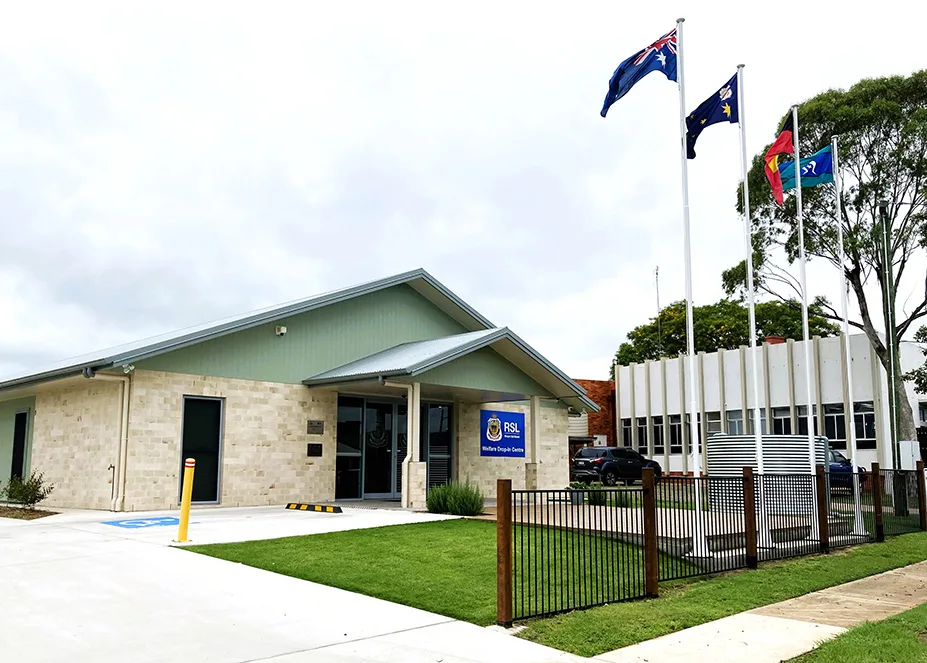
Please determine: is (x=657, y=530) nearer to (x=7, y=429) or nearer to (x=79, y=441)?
(x=79, y=441)

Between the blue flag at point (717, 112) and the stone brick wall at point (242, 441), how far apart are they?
10.5m

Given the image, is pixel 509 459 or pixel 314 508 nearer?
pixel 314 508

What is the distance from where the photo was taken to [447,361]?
59.6 feet

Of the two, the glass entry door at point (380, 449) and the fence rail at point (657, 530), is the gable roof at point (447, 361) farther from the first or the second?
the fence rail at point (657, 530)

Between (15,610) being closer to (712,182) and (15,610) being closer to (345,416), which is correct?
(345,416)

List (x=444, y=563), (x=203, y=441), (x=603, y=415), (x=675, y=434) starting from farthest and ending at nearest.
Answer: (x=603, y=415) → (x=675, y=434) → (x=203, y=441) → (x=444, y=563)

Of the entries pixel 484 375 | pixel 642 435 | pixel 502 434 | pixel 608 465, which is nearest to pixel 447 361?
pixel 484 375

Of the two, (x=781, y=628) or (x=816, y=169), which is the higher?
(x=816, y=169)

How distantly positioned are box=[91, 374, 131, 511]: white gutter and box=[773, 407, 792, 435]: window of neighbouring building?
91.2ft

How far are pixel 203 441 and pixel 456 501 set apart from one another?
603 cm

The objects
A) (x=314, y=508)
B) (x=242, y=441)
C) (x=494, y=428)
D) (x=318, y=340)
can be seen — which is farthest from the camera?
(x=494, y=428)

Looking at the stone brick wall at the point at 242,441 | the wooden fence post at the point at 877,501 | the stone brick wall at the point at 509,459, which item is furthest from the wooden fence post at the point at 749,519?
the stone brick wall at the point at 242,441

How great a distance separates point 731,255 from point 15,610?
100 ft

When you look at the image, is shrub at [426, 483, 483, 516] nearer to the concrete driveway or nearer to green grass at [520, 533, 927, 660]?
green grass at [520, 533, 927, 660]
